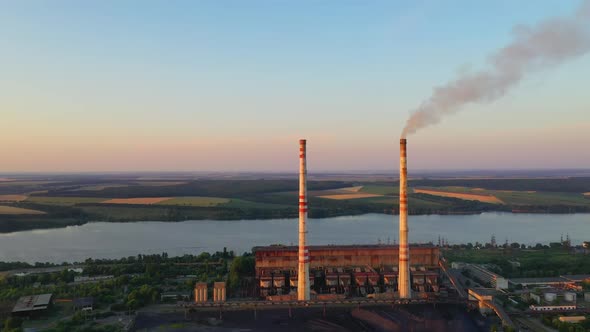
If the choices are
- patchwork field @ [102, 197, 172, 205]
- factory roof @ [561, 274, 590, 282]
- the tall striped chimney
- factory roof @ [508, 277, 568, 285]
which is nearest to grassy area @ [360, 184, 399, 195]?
patchwork field @ [102, 197, 172, 205]

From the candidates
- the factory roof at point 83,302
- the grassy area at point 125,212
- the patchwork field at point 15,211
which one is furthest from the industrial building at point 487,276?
the patchwork field at point 15,211

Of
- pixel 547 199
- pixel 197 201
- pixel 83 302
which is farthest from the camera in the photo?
pixel 547 199

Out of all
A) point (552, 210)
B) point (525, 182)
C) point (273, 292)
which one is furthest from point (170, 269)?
point (525, 182)

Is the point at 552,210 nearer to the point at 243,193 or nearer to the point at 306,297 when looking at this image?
the point at 243,193

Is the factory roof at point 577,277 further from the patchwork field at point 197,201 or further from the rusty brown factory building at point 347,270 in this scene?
the patchwork field at point 197,201

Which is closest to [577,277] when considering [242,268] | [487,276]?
[487,276]

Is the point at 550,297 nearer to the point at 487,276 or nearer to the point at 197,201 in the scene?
the point at 487,276
